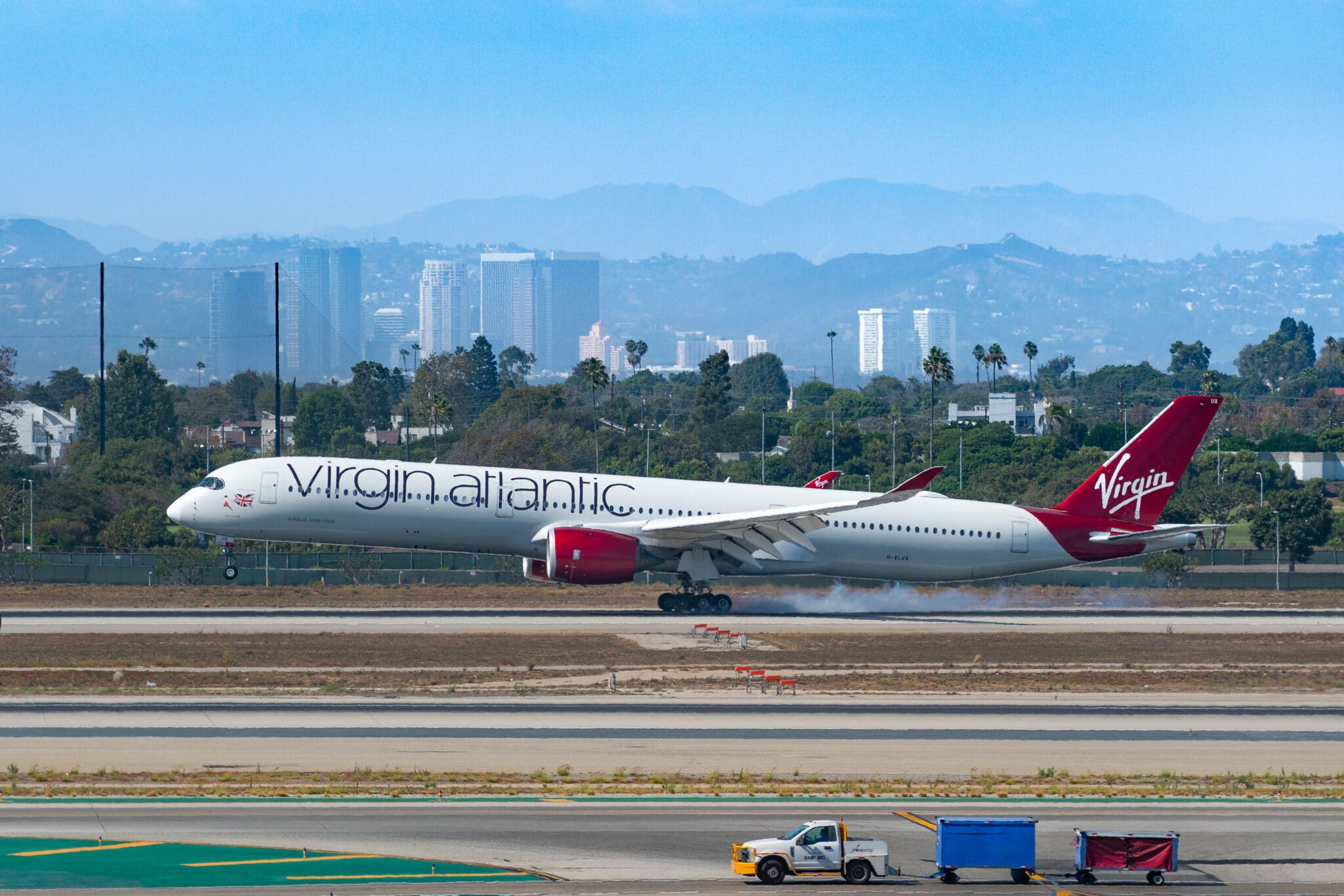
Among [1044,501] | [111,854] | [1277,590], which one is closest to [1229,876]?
[111,854]

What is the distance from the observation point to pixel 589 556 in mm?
52344

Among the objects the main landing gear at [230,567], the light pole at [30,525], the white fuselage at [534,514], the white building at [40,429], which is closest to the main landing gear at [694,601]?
the white fuselage at [534,514]

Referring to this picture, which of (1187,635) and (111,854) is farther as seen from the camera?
(1187,635)

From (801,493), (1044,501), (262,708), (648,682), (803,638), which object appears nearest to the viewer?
(262,708)

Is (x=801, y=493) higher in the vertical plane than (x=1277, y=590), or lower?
higher

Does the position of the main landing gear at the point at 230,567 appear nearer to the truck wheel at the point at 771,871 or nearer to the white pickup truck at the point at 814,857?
the white pickup truck at the point at 814,857

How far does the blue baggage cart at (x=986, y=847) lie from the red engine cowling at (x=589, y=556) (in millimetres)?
31137

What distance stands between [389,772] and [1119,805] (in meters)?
13.5

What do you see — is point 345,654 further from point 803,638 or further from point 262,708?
point 803,638

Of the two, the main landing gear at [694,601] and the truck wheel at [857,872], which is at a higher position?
the main landing gear at [694,601]

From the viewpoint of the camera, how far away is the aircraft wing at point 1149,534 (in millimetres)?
55250

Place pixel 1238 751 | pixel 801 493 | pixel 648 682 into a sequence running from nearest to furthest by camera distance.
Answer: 1. pixel 1238 751
2. pixel 648 682
3. pixel 801 493

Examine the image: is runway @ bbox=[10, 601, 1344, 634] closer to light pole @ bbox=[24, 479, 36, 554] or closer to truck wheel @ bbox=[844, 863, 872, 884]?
truck wheel @ bbox=[844, 863, 872, 884]

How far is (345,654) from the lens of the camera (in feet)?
141
